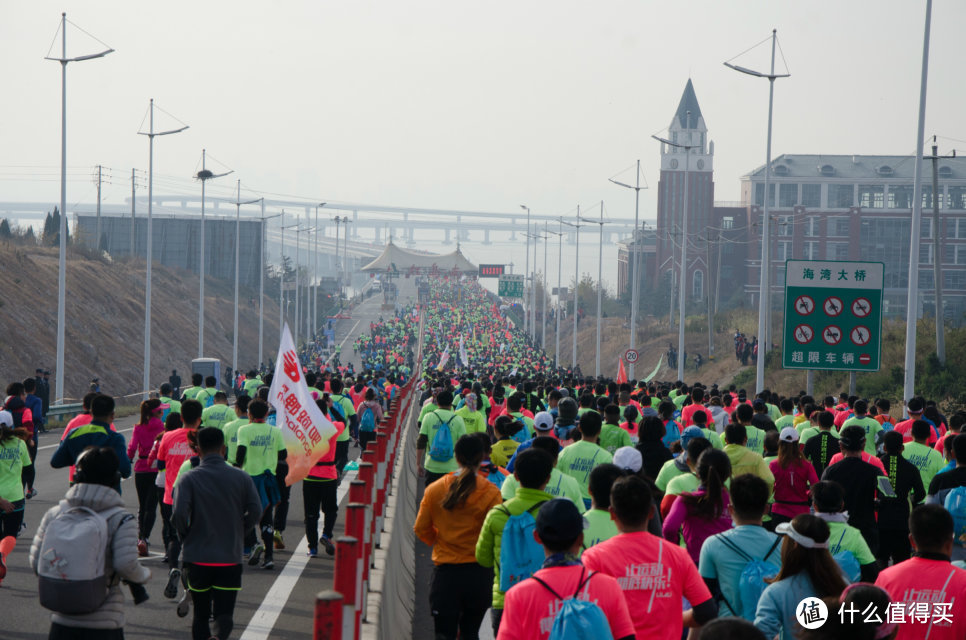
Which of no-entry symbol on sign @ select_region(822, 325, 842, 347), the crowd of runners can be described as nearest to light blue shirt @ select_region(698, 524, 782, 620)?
the crowd of runners

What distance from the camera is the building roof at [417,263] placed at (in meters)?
151

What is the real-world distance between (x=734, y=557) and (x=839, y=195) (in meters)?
113

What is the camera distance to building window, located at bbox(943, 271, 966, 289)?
327 feet

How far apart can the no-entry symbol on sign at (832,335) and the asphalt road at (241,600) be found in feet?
31.2

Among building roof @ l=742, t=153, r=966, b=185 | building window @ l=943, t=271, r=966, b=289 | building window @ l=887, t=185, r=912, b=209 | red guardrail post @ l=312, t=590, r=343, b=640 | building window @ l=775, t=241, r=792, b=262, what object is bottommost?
red guardrail post @ l=312, t=590, r=343, b=640

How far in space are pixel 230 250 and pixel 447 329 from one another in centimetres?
3158

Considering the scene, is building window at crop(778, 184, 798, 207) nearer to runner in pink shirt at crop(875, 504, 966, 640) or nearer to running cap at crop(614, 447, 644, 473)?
running cap at crop(614, 447, 644, 473)

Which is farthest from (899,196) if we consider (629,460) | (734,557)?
(734,557)

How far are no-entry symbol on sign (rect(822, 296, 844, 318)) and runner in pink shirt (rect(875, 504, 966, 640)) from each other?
49.7ft

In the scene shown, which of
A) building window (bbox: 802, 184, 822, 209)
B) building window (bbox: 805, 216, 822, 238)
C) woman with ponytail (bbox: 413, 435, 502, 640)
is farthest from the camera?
building window (bbox: 802, 184, 822, 209)

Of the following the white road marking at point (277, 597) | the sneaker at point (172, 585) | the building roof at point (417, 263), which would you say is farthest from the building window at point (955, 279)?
the sneaker at point (172, 585)

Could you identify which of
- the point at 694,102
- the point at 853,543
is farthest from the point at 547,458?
the point at 694,102

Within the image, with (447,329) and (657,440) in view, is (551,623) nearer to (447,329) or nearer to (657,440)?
(657,440)

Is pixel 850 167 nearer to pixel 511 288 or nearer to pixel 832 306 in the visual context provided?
pixel 511 288
